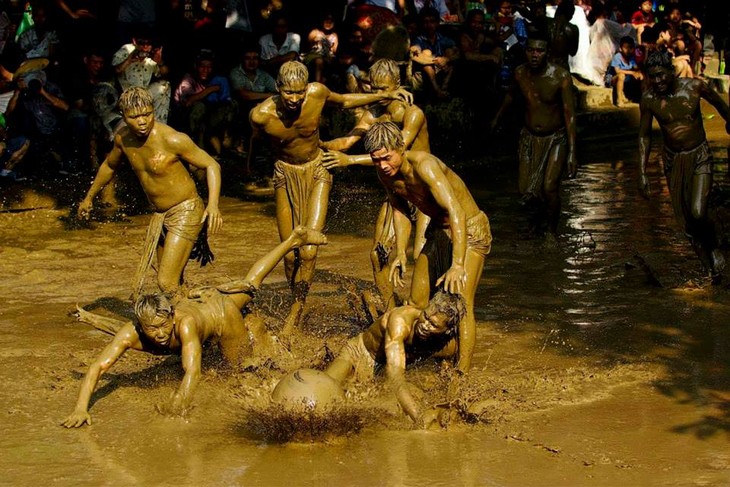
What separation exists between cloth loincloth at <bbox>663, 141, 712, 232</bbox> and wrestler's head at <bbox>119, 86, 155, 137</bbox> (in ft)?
14.2

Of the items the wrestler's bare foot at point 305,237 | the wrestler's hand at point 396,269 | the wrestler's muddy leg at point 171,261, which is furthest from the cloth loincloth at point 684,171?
the wrestler's muddy leg at point 171,261

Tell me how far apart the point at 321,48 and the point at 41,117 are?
4022 millimetres

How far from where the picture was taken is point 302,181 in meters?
9.52

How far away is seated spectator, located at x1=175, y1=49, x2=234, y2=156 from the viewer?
15461 millimetres

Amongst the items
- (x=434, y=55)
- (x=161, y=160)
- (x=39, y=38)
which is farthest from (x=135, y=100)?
(x=434, y=55)

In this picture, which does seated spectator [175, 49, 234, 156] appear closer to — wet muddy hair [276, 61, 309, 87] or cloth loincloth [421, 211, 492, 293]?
wet muddy hair [276, 61, 309, 87]

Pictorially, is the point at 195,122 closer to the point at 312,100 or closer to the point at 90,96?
the point at 90,96

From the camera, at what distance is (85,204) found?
30.4 feet

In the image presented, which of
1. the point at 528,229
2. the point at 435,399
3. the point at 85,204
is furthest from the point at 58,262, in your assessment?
the point at 435,399

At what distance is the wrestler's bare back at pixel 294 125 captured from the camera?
9.35 m

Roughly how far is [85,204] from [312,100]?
1.77m

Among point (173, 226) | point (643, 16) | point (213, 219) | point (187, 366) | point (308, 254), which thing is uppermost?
point (643, 16)

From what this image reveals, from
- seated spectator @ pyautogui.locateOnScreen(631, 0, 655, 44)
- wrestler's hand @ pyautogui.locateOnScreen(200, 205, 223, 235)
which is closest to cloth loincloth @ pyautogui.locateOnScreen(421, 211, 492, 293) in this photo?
wrestler's hand @ pyautogui.locateOnScreen(200, 205, 223, 235)

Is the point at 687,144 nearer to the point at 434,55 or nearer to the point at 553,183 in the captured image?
the point at 553,183
